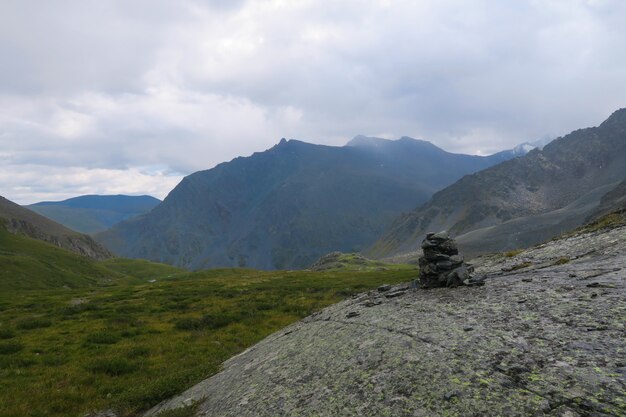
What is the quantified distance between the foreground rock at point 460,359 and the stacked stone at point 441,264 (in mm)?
1514

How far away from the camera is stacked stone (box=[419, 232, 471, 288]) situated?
17547 millimetres

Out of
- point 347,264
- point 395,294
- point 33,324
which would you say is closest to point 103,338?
point 33,324

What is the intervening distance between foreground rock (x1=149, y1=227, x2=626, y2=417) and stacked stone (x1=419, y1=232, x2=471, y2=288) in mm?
1514

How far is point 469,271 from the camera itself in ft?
63.6

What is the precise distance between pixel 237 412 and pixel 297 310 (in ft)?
93.6

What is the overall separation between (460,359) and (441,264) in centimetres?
894

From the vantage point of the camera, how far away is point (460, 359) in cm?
965

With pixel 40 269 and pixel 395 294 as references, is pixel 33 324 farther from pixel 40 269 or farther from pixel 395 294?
pixel 40 269

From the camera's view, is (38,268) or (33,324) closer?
(33,324)

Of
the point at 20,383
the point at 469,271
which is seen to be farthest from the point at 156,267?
the point at 469,271

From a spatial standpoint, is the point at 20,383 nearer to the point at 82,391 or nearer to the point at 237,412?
the point at 82,391

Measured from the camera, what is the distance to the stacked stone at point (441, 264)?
17.5 m

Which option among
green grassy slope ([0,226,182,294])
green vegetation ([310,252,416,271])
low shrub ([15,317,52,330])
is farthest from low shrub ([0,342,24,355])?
green vegetation ([310,252,416,271])

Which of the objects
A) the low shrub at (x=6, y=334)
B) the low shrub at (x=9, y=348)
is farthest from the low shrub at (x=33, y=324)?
the low shrub at (x=9, y=348)
